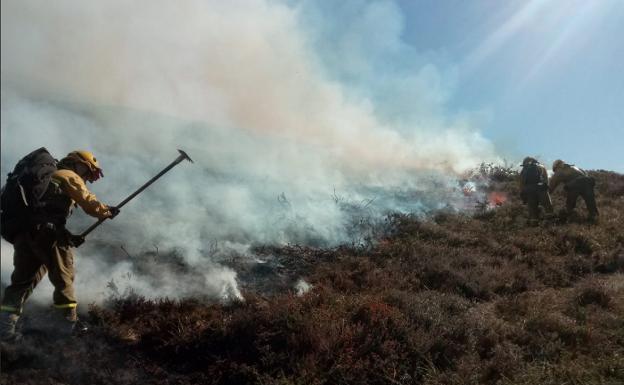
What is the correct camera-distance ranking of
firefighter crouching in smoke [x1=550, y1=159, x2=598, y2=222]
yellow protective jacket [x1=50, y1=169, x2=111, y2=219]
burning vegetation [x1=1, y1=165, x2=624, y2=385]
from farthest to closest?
1. firefighter crouching in smoke [x1=550, y1=159, x2=598, y2=222]
2. yellow protective jacket [x1=50, y1=169, x2=111, y2=219]
3. burning vegetation [x1=1, y1=165, x2=624, y2=385]

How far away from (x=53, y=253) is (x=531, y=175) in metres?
10.8

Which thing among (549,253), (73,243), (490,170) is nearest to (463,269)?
(549,253)

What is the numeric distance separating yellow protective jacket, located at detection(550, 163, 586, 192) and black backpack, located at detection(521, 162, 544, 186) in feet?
1.55

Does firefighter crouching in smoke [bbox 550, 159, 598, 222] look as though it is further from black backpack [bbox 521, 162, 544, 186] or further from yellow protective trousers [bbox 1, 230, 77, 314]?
yellow protective trousers [bbox 1, 230, 77, 314]

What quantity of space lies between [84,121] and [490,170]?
12.9 m

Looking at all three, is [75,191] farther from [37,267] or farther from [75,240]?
[37,267]

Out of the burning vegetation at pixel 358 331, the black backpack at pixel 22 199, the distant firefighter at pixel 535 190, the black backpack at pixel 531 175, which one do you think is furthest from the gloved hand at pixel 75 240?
the black backpack at pixel 531 175

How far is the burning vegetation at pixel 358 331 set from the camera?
4.42m

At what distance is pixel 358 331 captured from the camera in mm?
4953

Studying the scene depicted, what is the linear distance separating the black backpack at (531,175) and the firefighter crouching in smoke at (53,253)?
10142mm

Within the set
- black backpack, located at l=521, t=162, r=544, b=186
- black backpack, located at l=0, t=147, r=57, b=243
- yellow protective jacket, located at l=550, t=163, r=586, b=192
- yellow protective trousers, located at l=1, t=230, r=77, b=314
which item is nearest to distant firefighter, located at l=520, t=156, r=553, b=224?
black backpack, located at l=521, t=162, r=544, b=186

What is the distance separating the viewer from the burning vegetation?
174 inches

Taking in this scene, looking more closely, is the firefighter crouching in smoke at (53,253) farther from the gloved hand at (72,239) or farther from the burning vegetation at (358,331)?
the burning vegetation at (358,331)

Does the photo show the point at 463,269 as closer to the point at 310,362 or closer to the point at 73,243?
Answer: the point at 310,362
